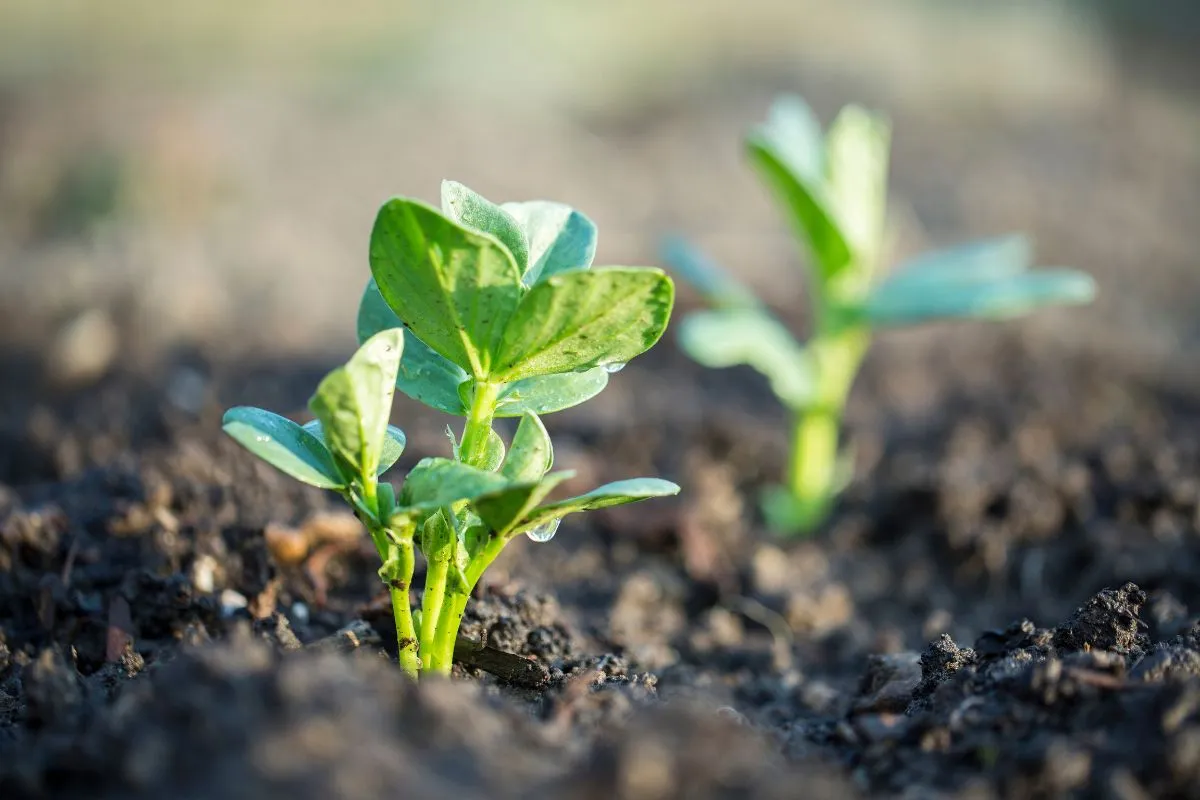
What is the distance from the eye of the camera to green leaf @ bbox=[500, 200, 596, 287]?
4.20 feet

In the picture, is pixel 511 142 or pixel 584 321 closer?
pixel 584 321

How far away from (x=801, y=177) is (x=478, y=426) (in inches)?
46.5

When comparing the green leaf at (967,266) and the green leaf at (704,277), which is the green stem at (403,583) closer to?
the green leaf at (704,277)

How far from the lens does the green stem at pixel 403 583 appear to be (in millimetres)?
1175

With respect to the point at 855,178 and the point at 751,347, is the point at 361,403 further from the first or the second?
the point at 855,178

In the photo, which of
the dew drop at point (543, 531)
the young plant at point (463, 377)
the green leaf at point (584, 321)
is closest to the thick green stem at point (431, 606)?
the young plant at point (463, 377)

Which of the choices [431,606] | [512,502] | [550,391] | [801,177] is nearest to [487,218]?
[550,391]

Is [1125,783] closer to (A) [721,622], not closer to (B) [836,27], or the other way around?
(A) [721,622]

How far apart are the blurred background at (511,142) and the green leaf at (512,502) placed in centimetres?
243

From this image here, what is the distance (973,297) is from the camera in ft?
6.73

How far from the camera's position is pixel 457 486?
1.09 m

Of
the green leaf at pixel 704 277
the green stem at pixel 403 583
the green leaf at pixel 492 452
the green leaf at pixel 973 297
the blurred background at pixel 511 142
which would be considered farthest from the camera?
the blurred background at pixel 511 142

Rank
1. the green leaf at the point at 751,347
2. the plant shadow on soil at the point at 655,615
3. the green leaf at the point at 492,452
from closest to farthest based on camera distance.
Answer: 1. the plant shadow on soil at the point at 655,615
2. the green leaf at the point at 492,452
3. the green leaf at the point at 751,347

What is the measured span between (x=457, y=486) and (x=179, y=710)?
0.33 m
